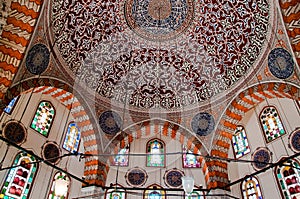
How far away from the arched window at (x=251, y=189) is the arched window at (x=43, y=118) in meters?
6.90

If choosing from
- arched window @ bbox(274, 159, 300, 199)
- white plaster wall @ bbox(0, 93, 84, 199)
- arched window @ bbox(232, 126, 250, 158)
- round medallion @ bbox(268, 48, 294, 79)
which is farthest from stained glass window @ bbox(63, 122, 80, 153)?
round medallion @ bbox(268, 48, 294, 79)

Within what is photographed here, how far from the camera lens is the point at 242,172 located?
9188 mm

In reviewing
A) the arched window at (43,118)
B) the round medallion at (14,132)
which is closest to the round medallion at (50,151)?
the arched window at (43,118)

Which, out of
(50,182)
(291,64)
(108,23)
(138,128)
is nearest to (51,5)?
(108,23)

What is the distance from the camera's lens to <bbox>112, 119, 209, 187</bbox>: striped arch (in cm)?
848

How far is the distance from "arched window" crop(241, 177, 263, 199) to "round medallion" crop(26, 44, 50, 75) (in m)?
7.28

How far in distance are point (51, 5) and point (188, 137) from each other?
18.1 feet

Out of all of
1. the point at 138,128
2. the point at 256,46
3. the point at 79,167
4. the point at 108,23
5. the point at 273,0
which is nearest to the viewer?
the point at 273,0

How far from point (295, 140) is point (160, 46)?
16.5 ft

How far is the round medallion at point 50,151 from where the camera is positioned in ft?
28.9

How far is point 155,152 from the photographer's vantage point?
10.8 metres

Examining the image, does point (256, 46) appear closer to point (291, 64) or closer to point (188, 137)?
point (291, 64)

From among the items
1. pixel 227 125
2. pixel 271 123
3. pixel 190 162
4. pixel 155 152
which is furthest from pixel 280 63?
pixel 155 152

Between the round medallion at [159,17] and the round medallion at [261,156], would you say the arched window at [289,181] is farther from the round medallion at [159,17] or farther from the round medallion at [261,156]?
the round medallion at [159,17]
